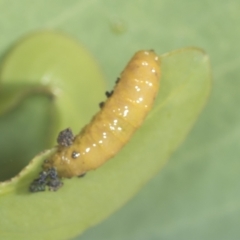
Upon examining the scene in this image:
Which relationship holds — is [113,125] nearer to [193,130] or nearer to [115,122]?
[115,122]

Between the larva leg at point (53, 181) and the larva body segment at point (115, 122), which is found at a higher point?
the larva body segment at point (115, 122)

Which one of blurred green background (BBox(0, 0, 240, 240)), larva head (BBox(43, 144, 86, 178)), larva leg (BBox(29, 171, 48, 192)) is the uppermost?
blurred green background (BBox(0, 0, 240, 240))

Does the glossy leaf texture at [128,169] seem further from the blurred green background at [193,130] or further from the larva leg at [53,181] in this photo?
the blurred green background at [193,130]

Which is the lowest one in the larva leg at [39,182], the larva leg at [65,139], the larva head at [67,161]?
the larva leg at [39,182]

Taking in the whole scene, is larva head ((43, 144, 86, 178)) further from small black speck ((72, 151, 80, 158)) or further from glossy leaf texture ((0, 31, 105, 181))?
glossy leaf texture ((0, 31, 105, 181))

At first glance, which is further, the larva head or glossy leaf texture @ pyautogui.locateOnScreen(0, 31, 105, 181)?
glossy leaf texture @ pyautogui.locateOnScreen(0, 31, 105, 181)

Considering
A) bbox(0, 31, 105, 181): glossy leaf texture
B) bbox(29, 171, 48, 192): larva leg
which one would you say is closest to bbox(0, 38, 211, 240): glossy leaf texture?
bbox(29, 171, 48, 192): larva leg

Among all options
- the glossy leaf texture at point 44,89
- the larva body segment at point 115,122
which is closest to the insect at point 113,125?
the larva body segment at point 115,122

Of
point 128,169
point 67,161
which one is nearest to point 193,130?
point 128,169
